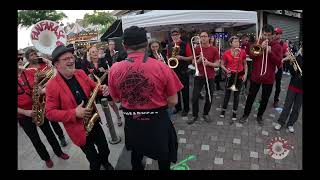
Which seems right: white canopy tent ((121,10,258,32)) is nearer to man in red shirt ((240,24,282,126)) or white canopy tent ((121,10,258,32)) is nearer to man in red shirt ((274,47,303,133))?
man in red shirt ((240,24,282,126))

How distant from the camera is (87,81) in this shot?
10.7ft

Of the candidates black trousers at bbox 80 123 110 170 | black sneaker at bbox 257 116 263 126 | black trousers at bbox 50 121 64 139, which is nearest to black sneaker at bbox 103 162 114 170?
black trousers at bbox 80 123 110 170

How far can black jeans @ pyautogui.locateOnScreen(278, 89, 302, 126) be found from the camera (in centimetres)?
464

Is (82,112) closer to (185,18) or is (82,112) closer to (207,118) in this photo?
(207,118)

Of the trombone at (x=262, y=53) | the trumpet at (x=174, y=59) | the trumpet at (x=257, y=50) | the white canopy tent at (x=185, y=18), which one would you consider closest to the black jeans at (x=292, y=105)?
the trombone at (x=262, y=53)

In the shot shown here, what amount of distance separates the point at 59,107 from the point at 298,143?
12.8 ft

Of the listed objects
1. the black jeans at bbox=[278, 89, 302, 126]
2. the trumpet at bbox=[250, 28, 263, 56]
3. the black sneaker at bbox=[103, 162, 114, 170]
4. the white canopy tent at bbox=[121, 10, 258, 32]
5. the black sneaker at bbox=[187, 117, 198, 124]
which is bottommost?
the black sneaker at bbox=[103, 162, 114, 170]

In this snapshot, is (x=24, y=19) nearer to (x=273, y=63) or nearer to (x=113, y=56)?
(x=113, y=56)

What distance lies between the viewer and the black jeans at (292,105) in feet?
15.2

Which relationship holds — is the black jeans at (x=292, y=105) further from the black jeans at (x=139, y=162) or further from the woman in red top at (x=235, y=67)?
the black jeans at (x=139, y=162)

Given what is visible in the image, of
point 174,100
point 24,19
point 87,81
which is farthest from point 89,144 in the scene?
point 24,19

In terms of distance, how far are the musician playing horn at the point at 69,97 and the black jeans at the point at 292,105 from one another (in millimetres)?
3569

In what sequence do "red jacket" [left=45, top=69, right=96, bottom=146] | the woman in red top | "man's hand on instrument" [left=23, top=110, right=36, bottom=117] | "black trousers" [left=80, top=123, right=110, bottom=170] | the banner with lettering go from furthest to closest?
the woman in red top → the banner with lettering → "man's hand on instrument" [left=23, top=110, right=36, bottom=117] → "black trousers" [left=80, top=123, right=110, bottom=170] → "red jacket" [left=45, top=69, right=96, bottom=146]

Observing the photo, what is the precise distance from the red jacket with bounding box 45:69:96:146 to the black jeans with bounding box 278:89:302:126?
3.69 meters
